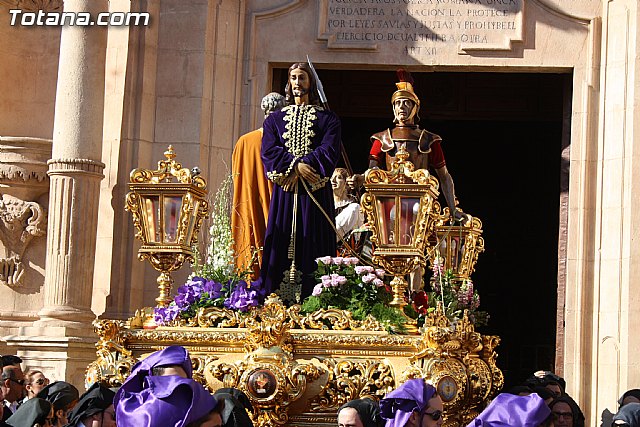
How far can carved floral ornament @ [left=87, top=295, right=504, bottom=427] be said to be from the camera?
9.88m

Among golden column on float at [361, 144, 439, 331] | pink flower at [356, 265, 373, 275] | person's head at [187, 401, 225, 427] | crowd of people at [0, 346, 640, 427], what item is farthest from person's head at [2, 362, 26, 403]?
person's head at [187, 401, 225, 427]

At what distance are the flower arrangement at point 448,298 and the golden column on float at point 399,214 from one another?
1.75 ft

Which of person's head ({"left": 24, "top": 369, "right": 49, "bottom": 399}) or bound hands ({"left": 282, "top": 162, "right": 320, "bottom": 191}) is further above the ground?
bound hands ({"left": 282, "top": 162, "right": 320, "bottom": 191})

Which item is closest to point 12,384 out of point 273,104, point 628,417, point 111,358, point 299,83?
point 111,358

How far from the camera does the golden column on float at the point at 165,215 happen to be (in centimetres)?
1106

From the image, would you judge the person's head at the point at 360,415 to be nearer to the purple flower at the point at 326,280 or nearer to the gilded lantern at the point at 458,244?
the purple flower at the point at 326,280

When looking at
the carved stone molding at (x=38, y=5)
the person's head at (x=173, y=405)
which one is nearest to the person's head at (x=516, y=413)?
the person's head at (x=173, y=405)

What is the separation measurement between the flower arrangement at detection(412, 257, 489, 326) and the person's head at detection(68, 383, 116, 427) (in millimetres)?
3290

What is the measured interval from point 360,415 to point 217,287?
11.6ft

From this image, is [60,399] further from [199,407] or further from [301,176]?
[199,407]

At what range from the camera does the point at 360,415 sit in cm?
744

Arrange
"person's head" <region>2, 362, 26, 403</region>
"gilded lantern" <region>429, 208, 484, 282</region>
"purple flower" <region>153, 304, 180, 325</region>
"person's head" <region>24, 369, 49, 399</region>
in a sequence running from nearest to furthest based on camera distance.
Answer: "person's head" <region>2, 362, 26, 403</region>
"purple flower" <region>153, 304, 180, 325</region>
"person's head" <region>24, 369, 49, 399</region>
"gilded lantern" <region>429, 208, 484, 282</region>

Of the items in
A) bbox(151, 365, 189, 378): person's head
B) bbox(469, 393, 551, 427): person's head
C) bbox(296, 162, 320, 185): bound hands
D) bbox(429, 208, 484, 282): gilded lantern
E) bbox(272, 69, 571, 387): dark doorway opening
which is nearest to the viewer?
bbox(469, 393, 551, 427): person's head

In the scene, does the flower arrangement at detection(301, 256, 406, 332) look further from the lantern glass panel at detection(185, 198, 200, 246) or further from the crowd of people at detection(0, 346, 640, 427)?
the crowd of people at detection(0, 346, 640, 427)
